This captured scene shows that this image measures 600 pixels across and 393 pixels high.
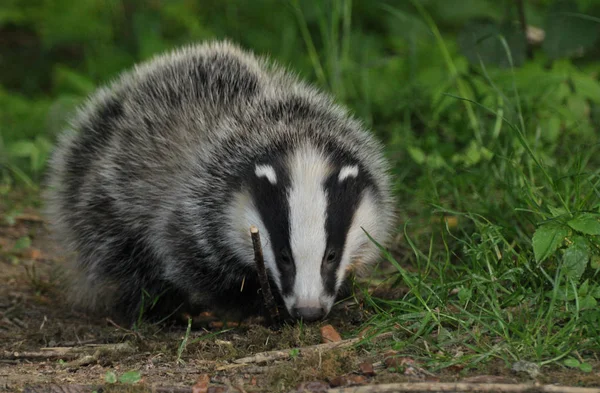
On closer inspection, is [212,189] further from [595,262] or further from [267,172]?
[595,262]

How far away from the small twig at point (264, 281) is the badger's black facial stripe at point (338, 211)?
30 centimetres

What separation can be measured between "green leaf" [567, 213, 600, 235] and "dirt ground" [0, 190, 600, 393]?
0.81 metres

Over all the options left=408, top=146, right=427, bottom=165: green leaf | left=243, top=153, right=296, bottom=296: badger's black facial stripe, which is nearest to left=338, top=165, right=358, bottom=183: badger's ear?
left=243, top=153, right=296, bottom=296: badger's black facial stripe

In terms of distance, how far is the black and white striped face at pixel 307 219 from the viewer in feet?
13.7

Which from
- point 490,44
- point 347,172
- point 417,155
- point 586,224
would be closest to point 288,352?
point 347,172

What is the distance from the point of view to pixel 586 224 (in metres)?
4.24

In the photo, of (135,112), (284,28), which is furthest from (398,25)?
(135,112)

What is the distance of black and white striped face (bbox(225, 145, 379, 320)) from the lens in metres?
→ 4.18

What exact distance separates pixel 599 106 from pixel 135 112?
378 centimetres

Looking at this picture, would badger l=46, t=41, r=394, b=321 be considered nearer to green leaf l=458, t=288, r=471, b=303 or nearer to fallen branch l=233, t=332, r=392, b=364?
fallen branch l=233, t=332, r=392, b=364

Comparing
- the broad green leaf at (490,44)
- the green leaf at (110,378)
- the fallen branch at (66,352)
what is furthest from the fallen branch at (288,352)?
the broad green leaf at (490,44)

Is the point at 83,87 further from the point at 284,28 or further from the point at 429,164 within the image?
the point at 429,164

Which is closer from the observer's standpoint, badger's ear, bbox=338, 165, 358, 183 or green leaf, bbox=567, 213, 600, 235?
green leaf, bbox=567, 213, 600, 235

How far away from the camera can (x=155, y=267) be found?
5.23 m
